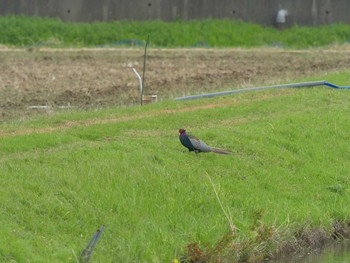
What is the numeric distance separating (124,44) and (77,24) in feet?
6.36

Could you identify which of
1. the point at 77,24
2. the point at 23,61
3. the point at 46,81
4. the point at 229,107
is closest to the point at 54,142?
the point at 229,107

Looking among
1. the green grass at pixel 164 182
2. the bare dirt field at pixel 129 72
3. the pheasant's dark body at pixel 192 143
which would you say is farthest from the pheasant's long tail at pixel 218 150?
the bare dirt field at pixel 129 72

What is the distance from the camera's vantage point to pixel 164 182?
40.1ft

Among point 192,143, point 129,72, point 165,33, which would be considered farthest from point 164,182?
point 165,33

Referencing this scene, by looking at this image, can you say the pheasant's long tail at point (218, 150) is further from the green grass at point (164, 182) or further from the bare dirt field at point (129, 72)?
the bare dirt field at point (129, 72)

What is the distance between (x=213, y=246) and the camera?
36.1ft

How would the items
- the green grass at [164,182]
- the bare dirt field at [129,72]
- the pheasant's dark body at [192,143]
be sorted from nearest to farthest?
the green grass at [164,182] → the pheasant's dark body at [192,143] → the bare dirt field at [129,72]

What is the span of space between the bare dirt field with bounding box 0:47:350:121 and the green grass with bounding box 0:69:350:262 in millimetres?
4344

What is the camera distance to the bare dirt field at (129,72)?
70.5 feet

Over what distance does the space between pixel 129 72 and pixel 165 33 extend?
7637 mm

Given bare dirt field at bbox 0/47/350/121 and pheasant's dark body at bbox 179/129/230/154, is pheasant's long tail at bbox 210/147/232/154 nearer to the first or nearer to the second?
pheasant's dark body at bbox 179/129/230/154

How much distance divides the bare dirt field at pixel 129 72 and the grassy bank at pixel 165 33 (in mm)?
2009

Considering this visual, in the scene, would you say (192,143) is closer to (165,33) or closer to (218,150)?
(218,150)

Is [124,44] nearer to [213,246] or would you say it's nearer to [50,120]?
[50,120]
